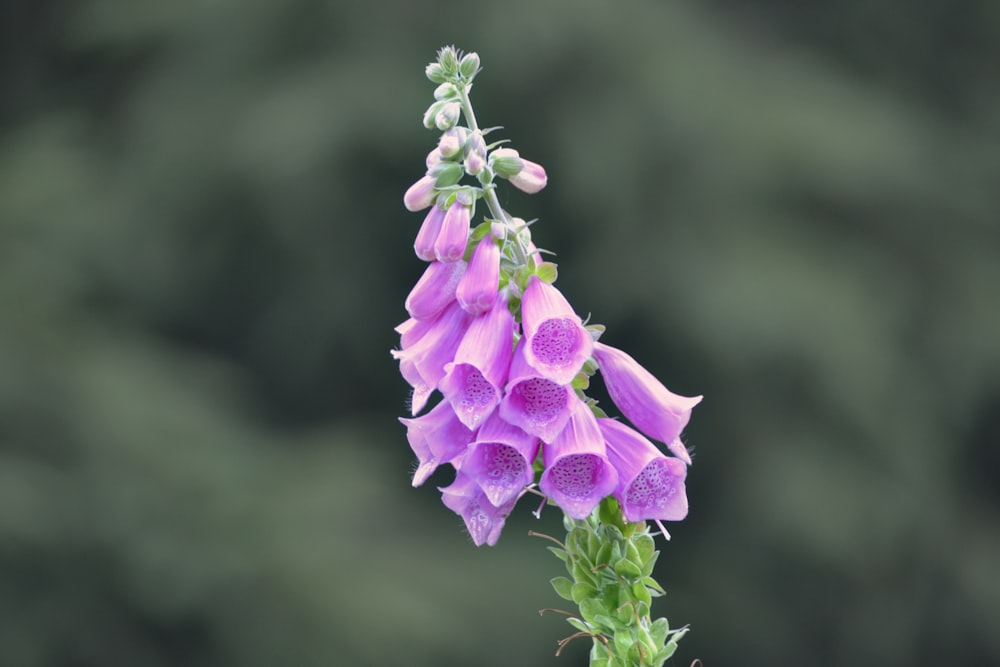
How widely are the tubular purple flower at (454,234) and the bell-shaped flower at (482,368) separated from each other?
9cm

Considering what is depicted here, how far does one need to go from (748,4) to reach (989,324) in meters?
2.88

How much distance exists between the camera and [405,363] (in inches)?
66.7

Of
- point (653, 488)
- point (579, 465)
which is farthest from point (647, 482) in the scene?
point (579, 465)

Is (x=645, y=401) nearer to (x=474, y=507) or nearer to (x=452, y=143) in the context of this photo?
(x=474, y=507)

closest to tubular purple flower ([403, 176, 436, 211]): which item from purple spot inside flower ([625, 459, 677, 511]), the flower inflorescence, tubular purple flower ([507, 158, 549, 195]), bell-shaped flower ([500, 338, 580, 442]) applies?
the flower inflorescence

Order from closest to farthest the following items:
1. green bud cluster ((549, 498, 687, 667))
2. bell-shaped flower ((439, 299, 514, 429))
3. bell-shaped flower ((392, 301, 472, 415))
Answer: green bud cluster ((549, 498, 687, 667)) → bell-shaped flower ((439, 299, 514, 429)) → bell-shaped flower ((392, 301, 472, 415))

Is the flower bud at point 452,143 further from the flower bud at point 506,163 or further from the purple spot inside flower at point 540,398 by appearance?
the purple spot inside flower at point 540,398

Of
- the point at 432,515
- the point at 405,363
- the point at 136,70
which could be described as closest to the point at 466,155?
the point at 405,363

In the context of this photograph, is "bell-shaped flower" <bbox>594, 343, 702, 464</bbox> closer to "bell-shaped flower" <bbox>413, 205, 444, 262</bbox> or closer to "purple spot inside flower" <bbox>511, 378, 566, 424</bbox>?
"purple spot inside flower" <bbox>511, 378, 566, 424</bbox>

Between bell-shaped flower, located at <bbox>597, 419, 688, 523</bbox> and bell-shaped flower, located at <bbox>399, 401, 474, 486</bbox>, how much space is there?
0.20m

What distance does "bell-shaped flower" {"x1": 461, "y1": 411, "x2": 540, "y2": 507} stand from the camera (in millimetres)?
1518

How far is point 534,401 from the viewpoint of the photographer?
5.08 ft

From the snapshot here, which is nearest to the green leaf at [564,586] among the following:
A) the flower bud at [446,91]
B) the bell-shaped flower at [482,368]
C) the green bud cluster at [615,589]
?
the green bud cluster at [615,589]

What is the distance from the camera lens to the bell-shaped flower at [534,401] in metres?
1.50
